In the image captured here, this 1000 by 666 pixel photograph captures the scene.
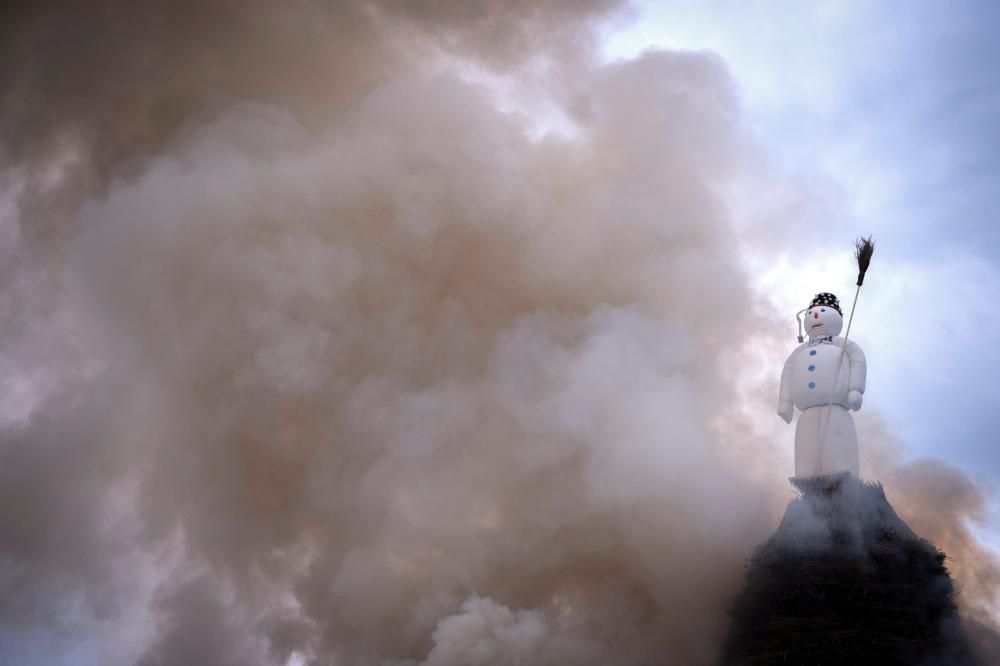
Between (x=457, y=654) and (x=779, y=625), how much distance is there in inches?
380

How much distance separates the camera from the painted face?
2859cm

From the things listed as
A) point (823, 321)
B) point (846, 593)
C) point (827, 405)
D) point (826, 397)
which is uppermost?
point (823, 321)

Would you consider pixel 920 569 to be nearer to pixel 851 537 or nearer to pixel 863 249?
pixel 851 537

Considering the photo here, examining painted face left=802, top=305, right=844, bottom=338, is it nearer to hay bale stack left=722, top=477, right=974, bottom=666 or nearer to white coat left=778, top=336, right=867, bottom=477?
white coat left=778, top=336, right=867, bottom=477

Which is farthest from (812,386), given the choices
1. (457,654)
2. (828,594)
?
(457,654)

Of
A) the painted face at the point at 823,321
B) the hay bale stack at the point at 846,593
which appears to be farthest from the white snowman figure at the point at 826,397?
the hay bale stack at the point at 846,593

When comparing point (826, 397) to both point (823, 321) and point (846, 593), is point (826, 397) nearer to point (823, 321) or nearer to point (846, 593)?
point (823, 321)

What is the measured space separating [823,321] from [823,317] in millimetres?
128

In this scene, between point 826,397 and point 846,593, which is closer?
point 846,593

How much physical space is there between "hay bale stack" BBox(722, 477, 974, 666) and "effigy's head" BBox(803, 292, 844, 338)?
15.8ft

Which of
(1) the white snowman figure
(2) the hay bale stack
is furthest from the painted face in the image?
(2) the hay bale stack

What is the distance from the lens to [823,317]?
28641mm

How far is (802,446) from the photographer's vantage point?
28.0 m

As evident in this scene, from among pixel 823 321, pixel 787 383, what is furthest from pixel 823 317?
pixel 787 383
